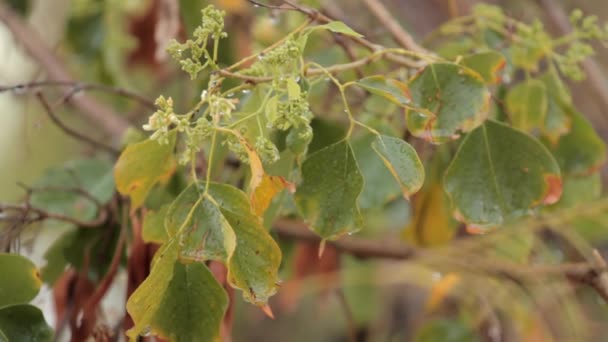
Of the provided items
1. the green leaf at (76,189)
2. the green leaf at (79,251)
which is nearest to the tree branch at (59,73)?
the green leaf at (76,189)

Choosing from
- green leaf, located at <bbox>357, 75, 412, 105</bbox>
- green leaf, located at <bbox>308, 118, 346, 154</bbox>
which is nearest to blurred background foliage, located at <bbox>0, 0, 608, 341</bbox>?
green leaf, located at <bbox>308, 118, 346, 154</bbox>

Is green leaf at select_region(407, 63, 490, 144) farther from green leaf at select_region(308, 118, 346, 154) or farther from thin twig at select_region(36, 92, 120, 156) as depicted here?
thin twig at select_region(36, 92, 120, 156)

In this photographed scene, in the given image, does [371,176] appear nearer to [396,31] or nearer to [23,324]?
[396,31]

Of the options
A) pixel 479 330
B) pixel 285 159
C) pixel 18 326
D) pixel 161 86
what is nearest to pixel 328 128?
pixel 285 159

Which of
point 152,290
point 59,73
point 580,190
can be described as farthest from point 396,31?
point 59,73

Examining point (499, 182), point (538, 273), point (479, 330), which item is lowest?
point (479, 330)

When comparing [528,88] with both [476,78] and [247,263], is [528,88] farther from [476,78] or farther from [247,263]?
[247,263]
